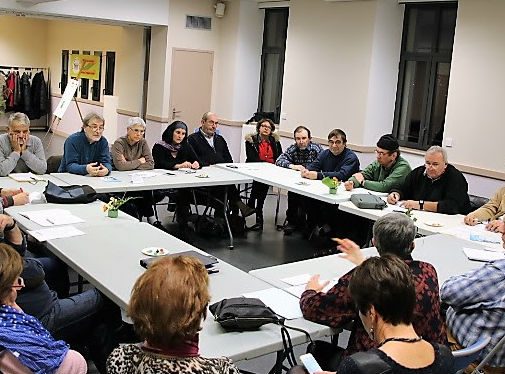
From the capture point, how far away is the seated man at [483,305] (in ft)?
8.63

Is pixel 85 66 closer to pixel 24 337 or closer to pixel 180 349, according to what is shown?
pixel 24 337

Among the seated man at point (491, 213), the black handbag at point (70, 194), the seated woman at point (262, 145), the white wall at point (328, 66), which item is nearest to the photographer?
the black handbag at point (70, 194)

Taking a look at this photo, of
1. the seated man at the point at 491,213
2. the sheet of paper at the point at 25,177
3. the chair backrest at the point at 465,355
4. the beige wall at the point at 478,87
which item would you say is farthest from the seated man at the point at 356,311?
the beige wall at the point at 478,87

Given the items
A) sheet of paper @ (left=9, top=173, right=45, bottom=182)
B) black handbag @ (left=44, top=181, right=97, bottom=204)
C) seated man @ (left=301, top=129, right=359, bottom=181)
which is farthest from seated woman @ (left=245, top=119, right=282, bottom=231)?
black handbag @ (left=44, top=181, right=97, bottom=204)

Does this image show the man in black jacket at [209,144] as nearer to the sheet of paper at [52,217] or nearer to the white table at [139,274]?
the sheet of paper at [52,217]

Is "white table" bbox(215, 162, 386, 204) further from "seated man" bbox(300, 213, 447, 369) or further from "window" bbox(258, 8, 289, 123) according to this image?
"window" bbox(258, 8, 289, 123)

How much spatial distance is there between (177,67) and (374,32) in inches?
135

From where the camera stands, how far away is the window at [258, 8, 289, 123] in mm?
9695

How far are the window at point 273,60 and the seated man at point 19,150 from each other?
4988 millimetres

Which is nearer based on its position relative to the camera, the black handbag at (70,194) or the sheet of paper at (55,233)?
the sheet of paper at (55,233)

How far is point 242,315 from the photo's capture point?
2381 mm

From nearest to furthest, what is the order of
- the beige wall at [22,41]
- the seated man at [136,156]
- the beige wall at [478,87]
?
the seated man at [136,156], the beige wall at [478,87], the beige wall at [22,41]

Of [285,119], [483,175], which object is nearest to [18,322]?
[483,175]

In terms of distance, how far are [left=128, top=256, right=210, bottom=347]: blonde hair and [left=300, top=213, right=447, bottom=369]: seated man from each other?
74 centimetres
